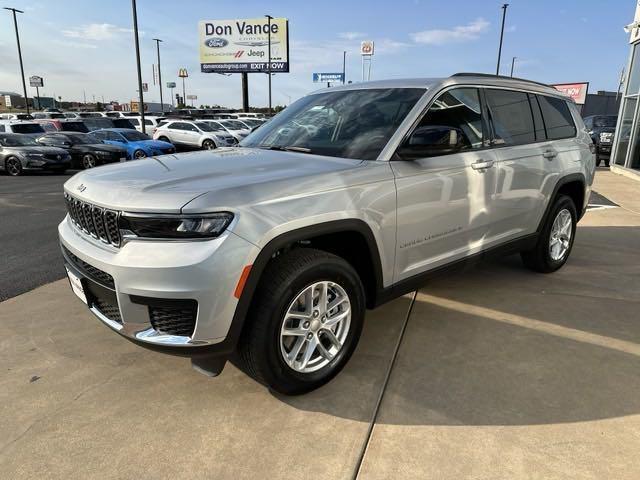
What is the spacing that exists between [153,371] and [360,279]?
1.44 metres

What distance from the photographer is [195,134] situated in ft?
73.3

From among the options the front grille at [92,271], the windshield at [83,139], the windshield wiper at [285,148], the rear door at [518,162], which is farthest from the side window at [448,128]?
the windshield at [83,139]

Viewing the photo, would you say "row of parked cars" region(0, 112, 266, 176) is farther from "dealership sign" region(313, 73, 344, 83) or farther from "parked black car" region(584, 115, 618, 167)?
"dealership sign" region(313, 73, 344, 83)

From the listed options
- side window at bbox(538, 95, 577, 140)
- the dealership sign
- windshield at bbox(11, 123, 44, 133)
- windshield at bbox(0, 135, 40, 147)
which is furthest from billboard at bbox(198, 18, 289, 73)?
side window at bbox(538, 95, 577, 140)

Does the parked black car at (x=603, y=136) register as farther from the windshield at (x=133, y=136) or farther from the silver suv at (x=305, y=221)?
the windshield at (x=133, y=136)

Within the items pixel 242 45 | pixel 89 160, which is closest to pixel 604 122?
pixel 89 160

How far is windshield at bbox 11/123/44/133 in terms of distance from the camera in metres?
17.9

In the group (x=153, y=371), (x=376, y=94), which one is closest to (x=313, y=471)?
(x=153, y=371)

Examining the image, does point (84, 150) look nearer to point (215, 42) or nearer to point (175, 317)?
point (175, 317)

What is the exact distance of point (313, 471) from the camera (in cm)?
226

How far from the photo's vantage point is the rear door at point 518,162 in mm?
3926

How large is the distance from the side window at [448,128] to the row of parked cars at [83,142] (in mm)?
9341

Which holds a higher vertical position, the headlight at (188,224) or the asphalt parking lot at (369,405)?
the headlight at (188,224)

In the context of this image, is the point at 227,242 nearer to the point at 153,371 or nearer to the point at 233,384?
the point at 233,384
